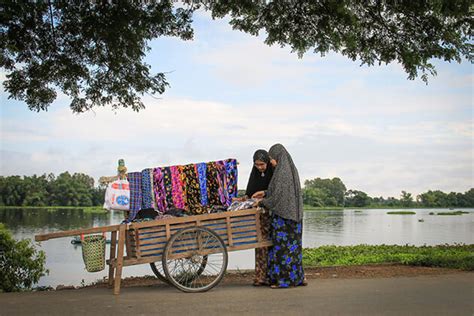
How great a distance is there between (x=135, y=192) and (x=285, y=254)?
7.97 ft

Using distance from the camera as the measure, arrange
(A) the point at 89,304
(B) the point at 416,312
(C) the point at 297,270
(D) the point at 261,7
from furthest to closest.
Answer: (D) the point at 261,7
(C) the point at 297,270
(A) the point at 89,304
(B) the point at 416,312

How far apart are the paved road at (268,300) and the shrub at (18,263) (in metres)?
2.88

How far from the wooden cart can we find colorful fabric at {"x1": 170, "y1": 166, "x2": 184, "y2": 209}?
2.07ft

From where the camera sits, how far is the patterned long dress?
859 centimetres

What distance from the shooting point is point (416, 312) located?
7.04 m

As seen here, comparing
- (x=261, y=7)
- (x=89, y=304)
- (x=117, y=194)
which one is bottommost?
(x=89, y=304)

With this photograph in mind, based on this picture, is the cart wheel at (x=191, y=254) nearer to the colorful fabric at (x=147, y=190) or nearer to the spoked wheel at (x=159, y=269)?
the spoked wheel at (x=159, y=269)

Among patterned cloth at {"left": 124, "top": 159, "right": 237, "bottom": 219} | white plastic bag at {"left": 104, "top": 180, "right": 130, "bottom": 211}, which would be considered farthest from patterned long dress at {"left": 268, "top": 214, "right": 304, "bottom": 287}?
white plastic bag at {"left": 104, "top": 180, "right": 130, "bottom": 211}

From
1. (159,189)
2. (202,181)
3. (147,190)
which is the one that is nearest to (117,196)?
(147,190)

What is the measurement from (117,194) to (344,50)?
6.20m

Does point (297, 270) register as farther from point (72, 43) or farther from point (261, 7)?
point (72, 43)

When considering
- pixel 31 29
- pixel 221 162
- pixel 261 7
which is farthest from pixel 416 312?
pixel 31 29

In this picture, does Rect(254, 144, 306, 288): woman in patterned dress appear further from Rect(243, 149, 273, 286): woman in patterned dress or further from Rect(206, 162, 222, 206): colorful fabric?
Rect(206, 162, 222, 206): colorful fabric

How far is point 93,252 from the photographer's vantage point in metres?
8.61
